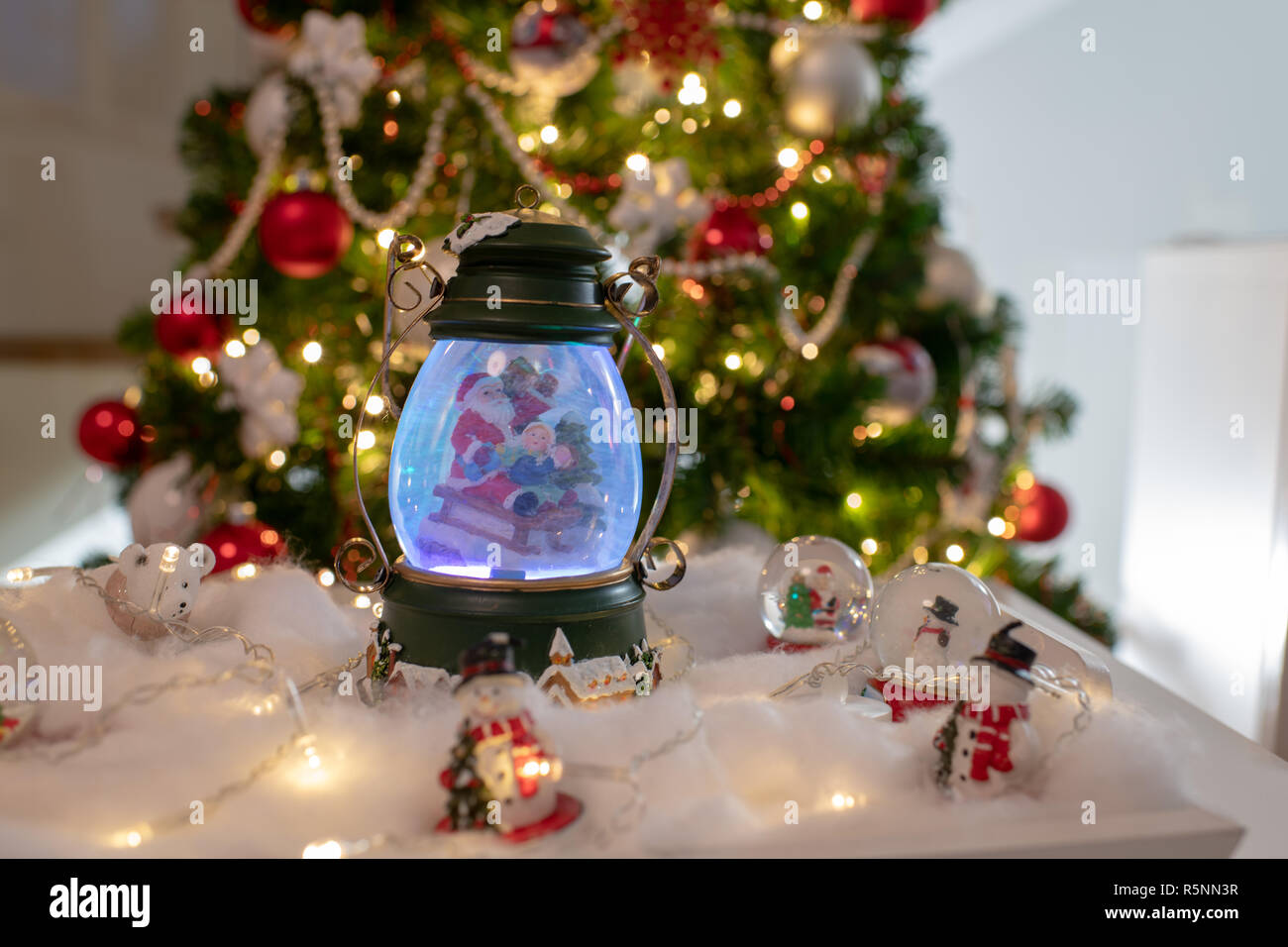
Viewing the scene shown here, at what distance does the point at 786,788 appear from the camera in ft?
1.91

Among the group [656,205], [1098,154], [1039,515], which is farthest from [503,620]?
[1098,154]

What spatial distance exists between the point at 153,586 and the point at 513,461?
0.96 ft

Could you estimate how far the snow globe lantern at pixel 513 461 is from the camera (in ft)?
2.24

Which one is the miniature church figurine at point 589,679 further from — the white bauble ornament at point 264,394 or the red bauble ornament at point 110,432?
the red bauble ornament at point 110,432

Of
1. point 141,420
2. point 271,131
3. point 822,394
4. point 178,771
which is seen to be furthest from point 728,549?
point 141,420

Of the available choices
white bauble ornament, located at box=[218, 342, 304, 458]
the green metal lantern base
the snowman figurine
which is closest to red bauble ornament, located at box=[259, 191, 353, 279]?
white bauble ornament, located at box=[218, 342, 304, 458]

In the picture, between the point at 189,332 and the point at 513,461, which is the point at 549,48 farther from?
the point at 513,461

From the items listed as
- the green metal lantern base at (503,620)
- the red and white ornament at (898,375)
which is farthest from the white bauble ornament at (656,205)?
the green metal lantern base at (503,620)

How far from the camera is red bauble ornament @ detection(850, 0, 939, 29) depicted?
1383mm

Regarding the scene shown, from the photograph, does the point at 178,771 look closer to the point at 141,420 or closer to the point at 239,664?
the point at 239,664

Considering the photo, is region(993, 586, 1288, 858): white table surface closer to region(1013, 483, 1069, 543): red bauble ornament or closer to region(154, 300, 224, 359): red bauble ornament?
region(1013, 483, 1069, 543): red bauble ornament

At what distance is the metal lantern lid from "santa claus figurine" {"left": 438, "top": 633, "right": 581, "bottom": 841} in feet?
0.84

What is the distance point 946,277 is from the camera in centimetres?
156

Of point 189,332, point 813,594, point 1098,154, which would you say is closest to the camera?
point 813,594
